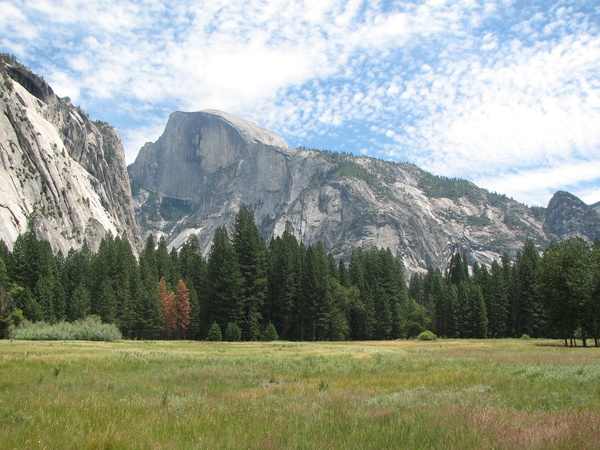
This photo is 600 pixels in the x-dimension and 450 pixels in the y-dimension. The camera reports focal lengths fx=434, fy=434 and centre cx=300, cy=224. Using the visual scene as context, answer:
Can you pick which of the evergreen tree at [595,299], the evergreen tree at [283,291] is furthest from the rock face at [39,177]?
the evergreen tree at [595,299]

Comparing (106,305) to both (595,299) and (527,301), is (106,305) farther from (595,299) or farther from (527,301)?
(527,301)

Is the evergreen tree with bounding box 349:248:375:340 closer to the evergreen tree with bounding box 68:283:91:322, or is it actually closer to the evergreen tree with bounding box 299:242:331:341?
the evergreen tree with bounding box 299:242:331:341

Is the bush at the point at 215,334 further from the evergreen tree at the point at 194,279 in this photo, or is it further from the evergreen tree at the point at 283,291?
the evergreen tree at the point at 283,291

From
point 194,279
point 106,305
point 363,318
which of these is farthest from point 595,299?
point 194,279

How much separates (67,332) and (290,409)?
49950 mm

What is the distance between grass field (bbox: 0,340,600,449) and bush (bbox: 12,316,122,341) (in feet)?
112

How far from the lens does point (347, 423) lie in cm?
986

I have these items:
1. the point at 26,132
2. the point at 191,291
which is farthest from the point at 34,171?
the point at 191,291

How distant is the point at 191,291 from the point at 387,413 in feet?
246

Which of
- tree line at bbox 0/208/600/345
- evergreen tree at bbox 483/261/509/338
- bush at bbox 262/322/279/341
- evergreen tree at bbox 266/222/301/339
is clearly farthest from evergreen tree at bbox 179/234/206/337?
evergreen tree at bbox 483/261/509/338

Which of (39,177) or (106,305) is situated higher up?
(39,177)

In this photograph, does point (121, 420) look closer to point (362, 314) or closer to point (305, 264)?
point (305, 264)

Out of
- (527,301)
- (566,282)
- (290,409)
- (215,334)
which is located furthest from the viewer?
(527,301)

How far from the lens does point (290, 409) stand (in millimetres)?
11648
